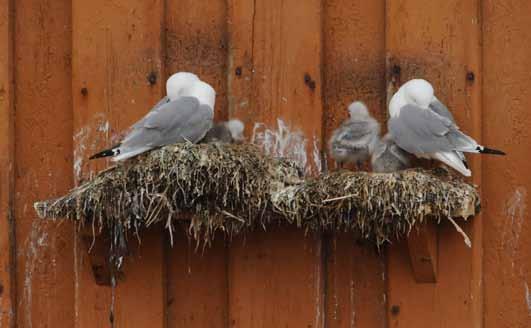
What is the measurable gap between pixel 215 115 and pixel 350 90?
670 mm

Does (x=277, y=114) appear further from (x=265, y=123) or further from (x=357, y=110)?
(x=357, y=110)

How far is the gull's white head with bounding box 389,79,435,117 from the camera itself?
482 cm

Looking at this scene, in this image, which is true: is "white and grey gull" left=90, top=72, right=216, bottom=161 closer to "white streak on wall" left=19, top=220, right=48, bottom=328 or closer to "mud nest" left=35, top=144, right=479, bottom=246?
"mud nest" left=35, top=144, right=479, bottom=246

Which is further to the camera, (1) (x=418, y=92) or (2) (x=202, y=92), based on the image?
(2) (x=202, y=92)

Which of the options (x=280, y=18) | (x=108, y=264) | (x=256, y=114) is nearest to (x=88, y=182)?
(x=108, y=264)

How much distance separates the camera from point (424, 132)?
4836 mm

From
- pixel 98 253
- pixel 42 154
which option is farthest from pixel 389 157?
pixel 42 154

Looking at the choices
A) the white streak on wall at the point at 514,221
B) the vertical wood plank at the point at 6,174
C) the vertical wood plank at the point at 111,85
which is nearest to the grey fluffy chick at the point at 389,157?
the white streak on wall at the point at 514,221

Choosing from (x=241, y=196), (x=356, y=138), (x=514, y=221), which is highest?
(x=356, y=138)

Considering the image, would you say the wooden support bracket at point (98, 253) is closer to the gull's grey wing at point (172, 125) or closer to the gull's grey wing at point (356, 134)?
the gull's grey wing at point (172, 125)

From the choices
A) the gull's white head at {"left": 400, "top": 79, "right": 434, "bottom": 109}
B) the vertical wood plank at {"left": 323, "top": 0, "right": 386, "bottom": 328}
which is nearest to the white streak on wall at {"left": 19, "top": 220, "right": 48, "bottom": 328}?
the vertical wood plank at {"left": 323, "top": 0, "right": 386, "bottom": 328}

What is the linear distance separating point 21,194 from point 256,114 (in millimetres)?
1215

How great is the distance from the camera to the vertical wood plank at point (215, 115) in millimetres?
5043

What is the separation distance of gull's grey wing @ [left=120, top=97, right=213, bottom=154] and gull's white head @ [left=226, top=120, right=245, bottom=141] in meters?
0.12
